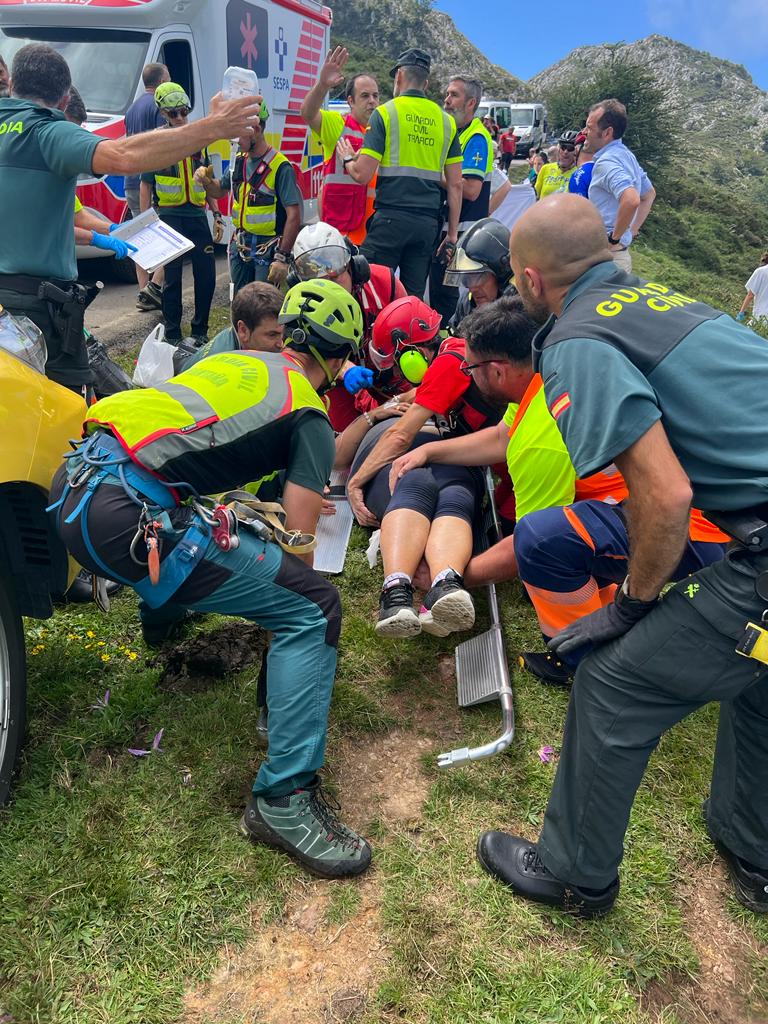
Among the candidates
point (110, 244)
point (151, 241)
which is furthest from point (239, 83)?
point (110, 244)

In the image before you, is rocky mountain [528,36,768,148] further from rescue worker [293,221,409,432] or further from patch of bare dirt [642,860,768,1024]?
patch of bare dirt [642,860,768,1024]

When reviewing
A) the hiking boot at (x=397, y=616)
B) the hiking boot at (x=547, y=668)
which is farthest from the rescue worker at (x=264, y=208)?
the hiking boot at (x=547, y=668)

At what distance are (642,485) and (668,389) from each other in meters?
0.27

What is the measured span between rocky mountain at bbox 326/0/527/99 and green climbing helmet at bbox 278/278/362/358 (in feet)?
213

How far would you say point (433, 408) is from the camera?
388 centimetres

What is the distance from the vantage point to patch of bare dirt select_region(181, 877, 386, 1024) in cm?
192

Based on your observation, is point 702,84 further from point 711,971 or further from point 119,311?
point 711,971

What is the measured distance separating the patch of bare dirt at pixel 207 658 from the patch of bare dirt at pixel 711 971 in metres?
1.87

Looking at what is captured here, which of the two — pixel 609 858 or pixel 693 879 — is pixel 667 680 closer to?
pixel 609 858

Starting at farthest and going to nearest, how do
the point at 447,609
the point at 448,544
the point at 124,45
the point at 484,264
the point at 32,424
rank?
the point at 124,45 → the point at 484,264 → the point at 448,544 → the point at 447,609 → the point at 32,424

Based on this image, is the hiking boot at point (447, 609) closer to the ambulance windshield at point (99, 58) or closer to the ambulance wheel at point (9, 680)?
the ambulance wheel at point (9, 680)

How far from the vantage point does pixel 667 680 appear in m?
1.90

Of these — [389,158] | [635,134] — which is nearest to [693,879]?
[389,158]

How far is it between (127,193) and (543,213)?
675 centimetres
